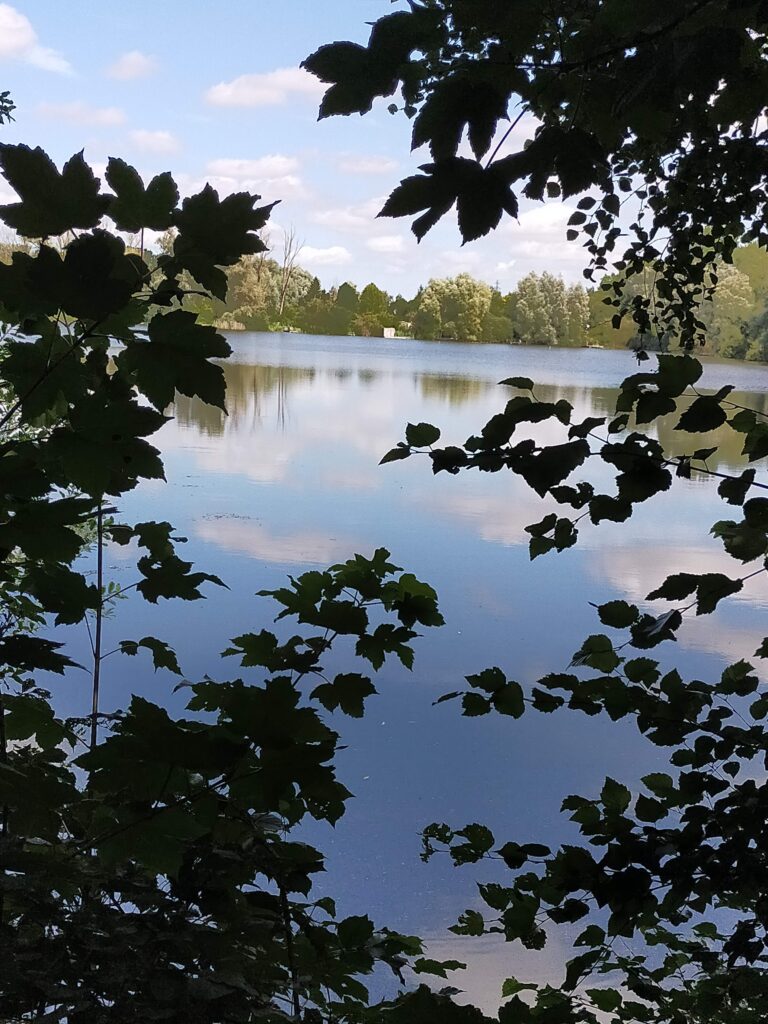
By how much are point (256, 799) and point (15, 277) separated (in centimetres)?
47

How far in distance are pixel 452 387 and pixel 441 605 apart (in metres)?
10.6

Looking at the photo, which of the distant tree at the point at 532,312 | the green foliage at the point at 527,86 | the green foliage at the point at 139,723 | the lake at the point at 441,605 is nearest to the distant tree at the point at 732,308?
the lake at the point at 441,605

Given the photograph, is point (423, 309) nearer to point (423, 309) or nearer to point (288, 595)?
point (423, 309)

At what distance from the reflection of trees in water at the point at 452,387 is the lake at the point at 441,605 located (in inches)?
89.1

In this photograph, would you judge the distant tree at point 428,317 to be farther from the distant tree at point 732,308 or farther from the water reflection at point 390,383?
the distant tree at point 732,308

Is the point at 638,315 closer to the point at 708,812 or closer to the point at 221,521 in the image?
the point at 708,812

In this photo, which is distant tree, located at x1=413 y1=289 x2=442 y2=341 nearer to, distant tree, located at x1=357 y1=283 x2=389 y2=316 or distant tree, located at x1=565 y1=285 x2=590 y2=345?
distant tree, located at x1=357 y1=283 x2=389 y2=316

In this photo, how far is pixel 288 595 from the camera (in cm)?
105

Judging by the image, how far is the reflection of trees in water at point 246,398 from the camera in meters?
10.5

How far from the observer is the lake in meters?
2.69

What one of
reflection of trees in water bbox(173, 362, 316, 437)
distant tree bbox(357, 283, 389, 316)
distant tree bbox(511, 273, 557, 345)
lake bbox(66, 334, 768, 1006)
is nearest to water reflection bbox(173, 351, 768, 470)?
reflection of trees in water bbox(173, 362, 316, 437)

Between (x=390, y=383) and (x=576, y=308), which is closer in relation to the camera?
(x=390, y=383)

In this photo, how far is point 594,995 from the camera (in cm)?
126

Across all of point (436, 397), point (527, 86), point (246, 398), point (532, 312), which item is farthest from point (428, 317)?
point (527, 86)
